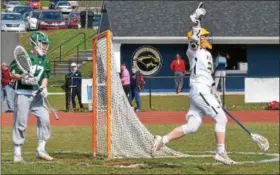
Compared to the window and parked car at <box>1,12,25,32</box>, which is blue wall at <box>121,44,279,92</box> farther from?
parked car at <box>1,12,25,32</box>

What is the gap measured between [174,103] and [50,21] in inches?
855

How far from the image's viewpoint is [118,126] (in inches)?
516

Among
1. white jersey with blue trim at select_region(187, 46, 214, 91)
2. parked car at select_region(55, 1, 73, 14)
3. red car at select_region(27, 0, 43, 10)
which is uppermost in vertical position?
red car at select_region(27, 0, 43, 10)

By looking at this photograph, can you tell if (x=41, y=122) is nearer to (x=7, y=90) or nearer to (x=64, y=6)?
(x=7, y=90)

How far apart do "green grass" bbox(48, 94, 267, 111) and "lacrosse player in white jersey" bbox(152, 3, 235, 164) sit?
16.2 m

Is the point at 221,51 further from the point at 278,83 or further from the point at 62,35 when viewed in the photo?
the point at 62,35

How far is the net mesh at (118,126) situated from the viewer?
1305cm

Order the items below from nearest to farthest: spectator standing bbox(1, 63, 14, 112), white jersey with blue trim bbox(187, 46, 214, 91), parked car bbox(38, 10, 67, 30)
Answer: white jersey with blue trim bbox(187, 46, 214, 91) → spectator standing bbox(1, 63, 14, 112) → parked car bbox(38, 10, 67, 30)

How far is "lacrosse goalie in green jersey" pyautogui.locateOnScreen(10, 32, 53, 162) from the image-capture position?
39.6 feet

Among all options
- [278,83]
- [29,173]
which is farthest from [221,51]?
[29,173]

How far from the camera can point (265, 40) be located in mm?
37156

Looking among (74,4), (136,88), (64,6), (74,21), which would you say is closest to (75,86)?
(136,88)

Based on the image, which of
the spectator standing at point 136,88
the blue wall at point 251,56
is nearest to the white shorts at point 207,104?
the spectator standing at point 136,88

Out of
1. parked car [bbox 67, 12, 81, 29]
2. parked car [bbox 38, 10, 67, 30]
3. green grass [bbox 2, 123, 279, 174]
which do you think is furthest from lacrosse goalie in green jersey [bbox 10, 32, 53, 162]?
parked car [bbox 67, 12, 81, 29]
